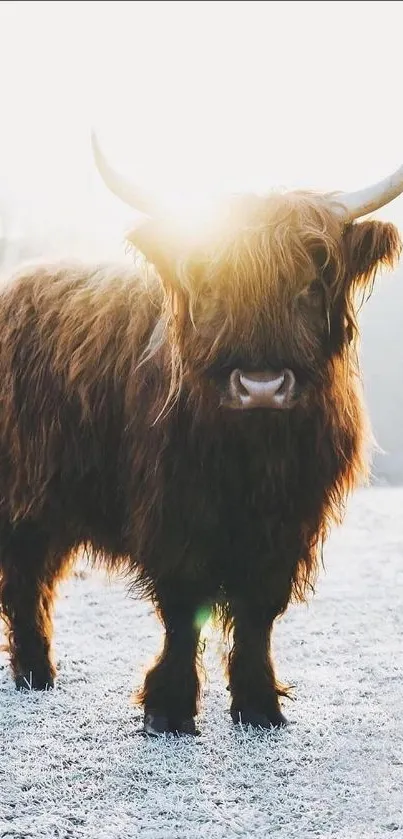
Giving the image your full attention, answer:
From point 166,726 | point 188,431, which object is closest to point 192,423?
point 188,431

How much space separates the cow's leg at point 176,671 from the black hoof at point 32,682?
2.06ft

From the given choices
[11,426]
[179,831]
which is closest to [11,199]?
[11,426]

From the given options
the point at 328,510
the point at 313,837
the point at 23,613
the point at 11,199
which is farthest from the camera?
the point at 11,199

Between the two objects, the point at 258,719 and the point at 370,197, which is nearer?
the point at 370,197

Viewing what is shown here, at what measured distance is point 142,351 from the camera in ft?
10.6

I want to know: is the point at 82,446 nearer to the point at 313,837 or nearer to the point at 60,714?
the point at 60,714

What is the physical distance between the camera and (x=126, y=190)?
2.87 meters

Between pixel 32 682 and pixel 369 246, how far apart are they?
1.98 meters

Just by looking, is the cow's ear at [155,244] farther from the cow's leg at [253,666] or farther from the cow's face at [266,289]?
the cow's leg at [253,666]

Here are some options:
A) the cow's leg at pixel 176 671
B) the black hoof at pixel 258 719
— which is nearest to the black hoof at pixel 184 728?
the cow's leg at pixel 176 671

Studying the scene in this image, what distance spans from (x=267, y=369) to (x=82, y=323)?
105 cm

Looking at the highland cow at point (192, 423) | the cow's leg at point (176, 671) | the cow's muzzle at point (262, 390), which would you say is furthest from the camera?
the cow's leg at point (176, 671)

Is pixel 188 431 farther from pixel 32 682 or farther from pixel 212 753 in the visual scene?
pixel 32 682

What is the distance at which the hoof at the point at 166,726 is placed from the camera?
3.20m
